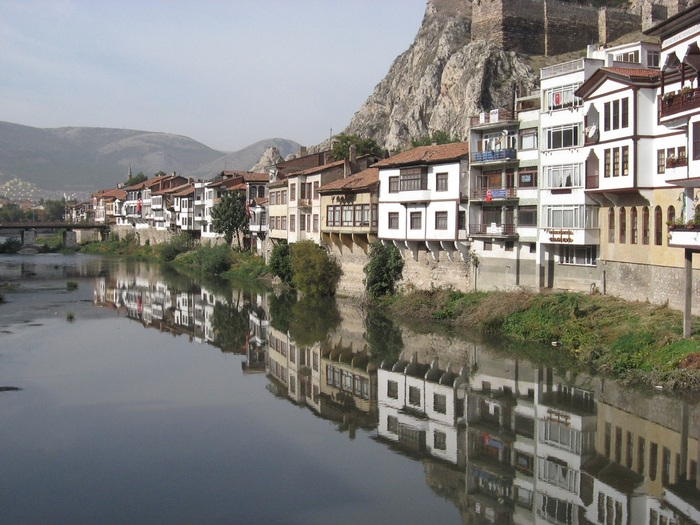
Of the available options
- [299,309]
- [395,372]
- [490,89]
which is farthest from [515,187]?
[490,89]

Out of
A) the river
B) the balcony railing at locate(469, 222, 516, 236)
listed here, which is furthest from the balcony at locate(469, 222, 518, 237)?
the river

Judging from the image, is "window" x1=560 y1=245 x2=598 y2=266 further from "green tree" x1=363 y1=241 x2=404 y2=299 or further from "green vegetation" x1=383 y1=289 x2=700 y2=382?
"green tree" x1=363 y1=241 x2=404 y2=299

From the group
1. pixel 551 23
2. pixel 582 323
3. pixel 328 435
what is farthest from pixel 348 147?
pixel 328 435

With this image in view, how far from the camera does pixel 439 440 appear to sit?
20.4 meters

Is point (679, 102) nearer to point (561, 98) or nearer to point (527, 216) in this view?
point (561, 98)

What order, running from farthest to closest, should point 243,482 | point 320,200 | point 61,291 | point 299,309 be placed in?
point 61,291
point 320,200
point 299,309
point 243,482

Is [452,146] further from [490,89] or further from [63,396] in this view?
[490,89]

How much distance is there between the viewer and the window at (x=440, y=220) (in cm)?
3925

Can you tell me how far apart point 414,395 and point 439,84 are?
6918 cm

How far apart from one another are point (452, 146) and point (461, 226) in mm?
5235

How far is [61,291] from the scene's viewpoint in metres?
55.1

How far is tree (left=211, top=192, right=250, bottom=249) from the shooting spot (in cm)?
7025

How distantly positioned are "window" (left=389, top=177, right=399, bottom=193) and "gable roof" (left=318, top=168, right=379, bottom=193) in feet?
7.06

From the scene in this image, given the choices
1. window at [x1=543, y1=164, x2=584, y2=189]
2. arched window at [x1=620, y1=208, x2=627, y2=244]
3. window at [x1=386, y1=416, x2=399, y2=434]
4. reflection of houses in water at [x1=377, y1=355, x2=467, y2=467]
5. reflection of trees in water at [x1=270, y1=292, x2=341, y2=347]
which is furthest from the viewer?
reflection of trees in water at [x1=270, y1=292, x2=341, y2=347]
